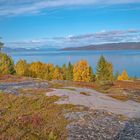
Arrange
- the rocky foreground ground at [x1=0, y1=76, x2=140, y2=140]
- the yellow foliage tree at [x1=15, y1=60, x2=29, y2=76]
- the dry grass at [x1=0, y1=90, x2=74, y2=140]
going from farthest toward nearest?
the yellow foliage tree at [x1=15, y1=60, x2=29, y2=76]
the rocky foreground ground at [x1=0, y1=76, x2=140, y2=140]
the dry grass at [x1=0, y1=90, x2=74, y2=140]

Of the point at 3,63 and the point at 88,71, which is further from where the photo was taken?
the point at 88,71

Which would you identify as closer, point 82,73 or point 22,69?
point 82,73

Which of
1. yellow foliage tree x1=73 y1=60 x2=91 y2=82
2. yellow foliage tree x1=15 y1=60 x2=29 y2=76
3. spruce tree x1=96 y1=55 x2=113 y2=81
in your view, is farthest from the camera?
yellow foliage tree x1=15 y1=60 x2=29 y2=76

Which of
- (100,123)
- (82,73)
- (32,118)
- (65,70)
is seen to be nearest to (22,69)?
(82,73)

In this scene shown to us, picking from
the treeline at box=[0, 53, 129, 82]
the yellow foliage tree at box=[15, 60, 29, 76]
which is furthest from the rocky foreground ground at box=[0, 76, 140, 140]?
the yellow foliage tree at box=[15, 60, 29, 76]

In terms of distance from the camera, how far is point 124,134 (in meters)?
19.9

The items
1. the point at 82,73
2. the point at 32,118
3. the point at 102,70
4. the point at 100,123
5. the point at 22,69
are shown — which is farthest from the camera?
the point at 22,69

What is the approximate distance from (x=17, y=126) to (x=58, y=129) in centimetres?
282

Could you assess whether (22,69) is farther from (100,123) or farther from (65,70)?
(100,123)

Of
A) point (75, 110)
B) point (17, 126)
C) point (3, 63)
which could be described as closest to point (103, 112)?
point (75, 110)

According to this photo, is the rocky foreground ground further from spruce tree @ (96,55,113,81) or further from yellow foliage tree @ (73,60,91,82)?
yellow foliage tree @ (73,60,91,82)

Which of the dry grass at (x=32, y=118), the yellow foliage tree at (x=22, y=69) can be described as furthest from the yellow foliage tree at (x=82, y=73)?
the dry grass at (x=32, y=118)

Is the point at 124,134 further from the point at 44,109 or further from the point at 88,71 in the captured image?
Result: the point at 88,71

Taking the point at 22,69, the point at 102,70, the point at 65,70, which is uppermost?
the point at 22,69
